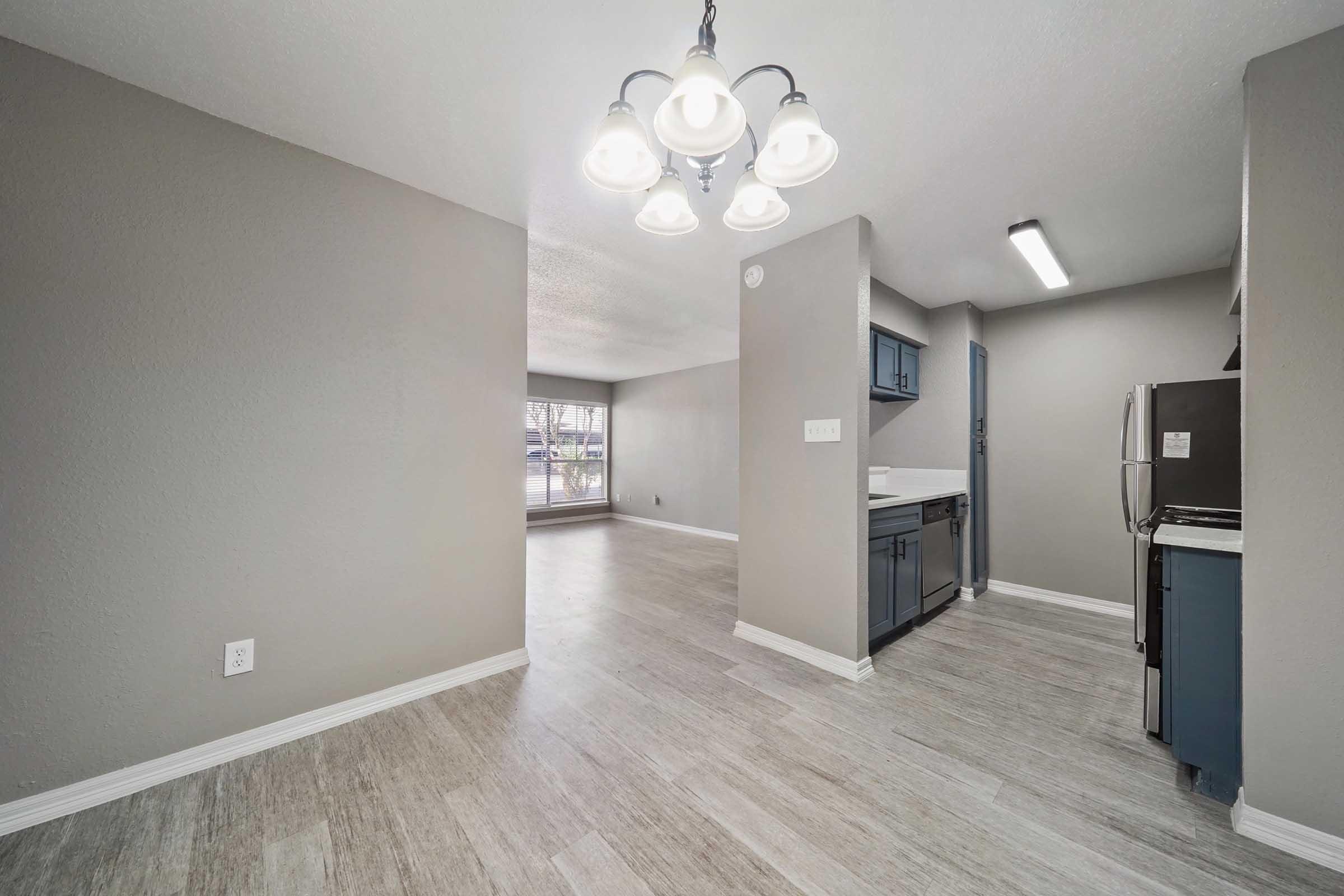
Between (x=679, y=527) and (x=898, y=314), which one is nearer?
(x=898, y=314)

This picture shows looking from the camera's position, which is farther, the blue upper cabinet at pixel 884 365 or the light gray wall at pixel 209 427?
the blue upper cabinet at pixel 884 365

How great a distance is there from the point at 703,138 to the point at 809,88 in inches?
28.8

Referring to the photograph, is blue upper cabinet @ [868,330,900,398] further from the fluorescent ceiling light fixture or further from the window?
the window

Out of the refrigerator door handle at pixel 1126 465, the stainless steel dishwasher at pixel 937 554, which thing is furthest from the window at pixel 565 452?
the refrigerator door handle at pixel 1126 465

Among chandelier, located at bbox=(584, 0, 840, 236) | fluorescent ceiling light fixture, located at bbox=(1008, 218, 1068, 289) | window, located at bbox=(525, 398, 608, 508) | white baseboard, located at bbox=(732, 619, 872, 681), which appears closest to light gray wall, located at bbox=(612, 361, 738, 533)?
window, located at bbox=(525, 398, 608, 508)

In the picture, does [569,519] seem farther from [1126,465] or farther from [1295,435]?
[1295,435]

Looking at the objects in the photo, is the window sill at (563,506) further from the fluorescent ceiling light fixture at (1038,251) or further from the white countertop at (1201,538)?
the white countertop at (1201,538)

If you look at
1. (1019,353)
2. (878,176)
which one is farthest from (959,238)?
(1019,353)

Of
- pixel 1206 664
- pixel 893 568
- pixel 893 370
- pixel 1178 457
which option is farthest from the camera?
pixel 893 370

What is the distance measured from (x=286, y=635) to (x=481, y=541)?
862 millimetres

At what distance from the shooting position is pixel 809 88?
167 centimetres

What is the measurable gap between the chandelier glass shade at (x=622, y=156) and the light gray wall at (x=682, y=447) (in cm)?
516

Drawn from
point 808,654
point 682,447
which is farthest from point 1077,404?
point 682,447

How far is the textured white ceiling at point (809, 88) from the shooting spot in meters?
1.40
